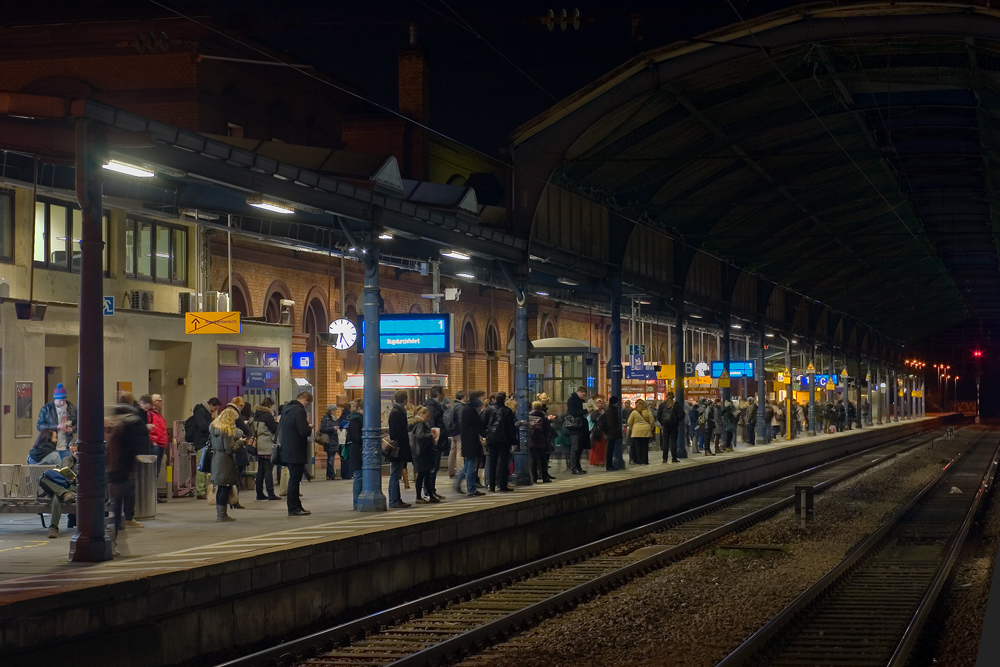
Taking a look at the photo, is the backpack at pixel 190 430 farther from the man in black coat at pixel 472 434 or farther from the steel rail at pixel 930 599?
the steel rail at pixel 930 599

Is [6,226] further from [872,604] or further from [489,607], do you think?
[872,604]

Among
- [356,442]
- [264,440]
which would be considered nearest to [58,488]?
[264,440]

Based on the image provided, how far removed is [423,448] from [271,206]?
16.7ft

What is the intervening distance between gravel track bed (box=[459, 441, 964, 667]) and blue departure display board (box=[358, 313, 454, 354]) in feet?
15.1

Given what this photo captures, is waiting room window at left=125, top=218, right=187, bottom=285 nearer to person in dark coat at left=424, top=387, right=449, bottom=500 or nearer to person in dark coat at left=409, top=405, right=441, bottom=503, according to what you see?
person in dark coat at left=424, top=387, right=449, bottom=500

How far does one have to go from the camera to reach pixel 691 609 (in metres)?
14.1

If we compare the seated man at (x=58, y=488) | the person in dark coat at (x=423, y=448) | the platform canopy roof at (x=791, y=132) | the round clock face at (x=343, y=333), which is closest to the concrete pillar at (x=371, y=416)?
the person in dark coat at (x=423, y=448)

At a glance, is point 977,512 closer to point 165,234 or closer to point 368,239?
point 368,239

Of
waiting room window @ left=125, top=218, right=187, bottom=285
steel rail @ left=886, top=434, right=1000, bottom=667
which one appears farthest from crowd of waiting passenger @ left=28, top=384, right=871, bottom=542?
steel rail @ left=886, top=434, right=1000, bottom=667

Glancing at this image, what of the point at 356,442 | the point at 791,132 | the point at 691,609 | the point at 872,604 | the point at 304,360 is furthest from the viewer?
the point at 791,132

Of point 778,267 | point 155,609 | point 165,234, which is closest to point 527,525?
point 155,609

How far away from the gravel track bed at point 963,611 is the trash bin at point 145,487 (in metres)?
9.73

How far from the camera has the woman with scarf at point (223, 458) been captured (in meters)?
16.5

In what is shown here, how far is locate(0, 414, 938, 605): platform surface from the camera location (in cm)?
1106
